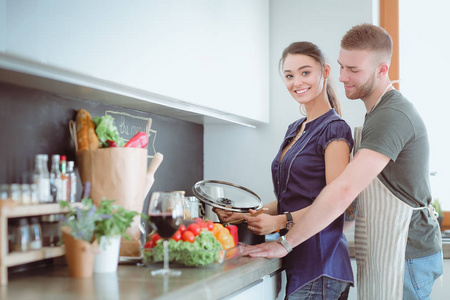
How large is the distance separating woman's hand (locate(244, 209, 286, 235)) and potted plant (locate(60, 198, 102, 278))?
2.16ft

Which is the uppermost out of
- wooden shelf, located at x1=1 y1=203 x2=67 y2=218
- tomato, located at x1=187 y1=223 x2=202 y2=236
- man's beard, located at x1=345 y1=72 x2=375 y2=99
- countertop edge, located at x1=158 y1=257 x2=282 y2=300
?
man's beard, located at x1=345 y1=72 x2=375 y2=99

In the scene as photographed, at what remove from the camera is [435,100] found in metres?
3.04

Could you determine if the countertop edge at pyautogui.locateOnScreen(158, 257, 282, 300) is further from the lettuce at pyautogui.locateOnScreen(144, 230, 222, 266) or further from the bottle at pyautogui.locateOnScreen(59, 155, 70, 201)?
the bottle at pyautogui.locateOnScreen(59, 155, 70, 201)

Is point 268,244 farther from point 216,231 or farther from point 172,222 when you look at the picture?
point 172,222

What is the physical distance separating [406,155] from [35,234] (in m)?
1.14

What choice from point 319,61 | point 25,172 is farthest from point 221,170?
point 25,172

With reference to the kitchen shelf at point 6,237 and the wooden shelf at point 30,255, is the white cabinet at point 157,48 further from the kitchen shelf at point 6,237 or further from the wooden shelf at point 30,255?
the wooden shelf at point 30,255

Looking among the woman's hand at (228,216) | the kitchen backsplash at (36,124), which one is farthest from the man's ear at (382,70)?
the kitchen backsplash at (36,124)

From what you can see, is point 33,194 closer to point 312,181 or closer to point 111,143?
point 111,143

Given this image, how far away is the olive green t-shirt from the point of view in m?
1.72

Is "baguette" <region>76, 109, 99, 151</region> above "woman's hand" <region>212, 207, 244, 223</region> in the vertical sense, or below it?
above

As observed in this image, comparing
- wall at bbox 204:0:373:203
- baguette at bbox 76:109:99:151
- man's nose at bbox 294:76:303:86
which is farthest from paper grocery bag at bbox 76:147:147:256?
wall at bbox 204:0:373:203

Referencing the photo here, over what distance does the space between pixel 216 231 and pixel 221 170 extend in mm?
1231

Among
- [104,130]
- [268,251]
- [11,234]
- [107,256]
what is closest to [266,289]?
[268,251]
